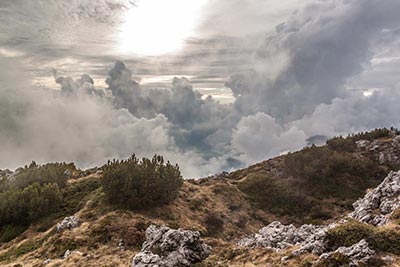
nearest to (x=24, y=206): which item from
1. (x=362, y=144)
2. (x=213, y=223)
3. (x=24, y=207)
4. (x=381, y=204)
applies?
(x=24, y=207)

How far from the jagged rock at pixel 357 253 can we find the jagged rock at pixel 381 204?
920cm

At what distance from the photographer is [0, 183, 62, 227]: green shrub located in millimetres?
49812

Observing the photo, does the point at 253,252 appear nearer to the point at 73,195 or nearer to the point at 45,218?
the point at 45,218

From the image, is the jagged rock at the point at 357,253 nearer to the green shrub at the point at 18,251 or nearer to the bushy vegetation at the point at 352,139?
the green shrub at the point at 18,251

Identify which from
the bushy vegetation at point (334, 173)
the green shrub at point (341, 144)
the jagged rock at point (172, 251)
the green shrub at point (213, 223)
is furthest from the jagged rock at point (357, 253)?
the green shrub at point (341, 144)

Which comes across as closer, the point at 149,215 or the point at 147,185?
the point at 149,215

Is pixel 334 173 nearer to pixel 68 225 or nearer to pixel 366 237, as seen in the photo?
pixel 366 237

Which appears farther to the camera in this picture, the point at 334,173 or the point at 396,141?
the point at 396,141

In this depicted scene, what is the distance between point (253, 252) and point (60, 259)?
2025 cm

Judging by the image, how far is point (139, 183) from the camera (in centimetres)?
4922

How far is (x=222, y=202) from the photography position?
59.9 m

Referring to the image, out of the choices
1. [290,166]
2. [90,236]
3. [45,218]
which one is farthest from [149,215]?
[290,166]

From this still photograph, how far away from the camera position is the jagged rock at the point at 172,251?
24761 mm

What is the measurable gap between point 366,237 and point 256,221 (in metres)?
36.1
